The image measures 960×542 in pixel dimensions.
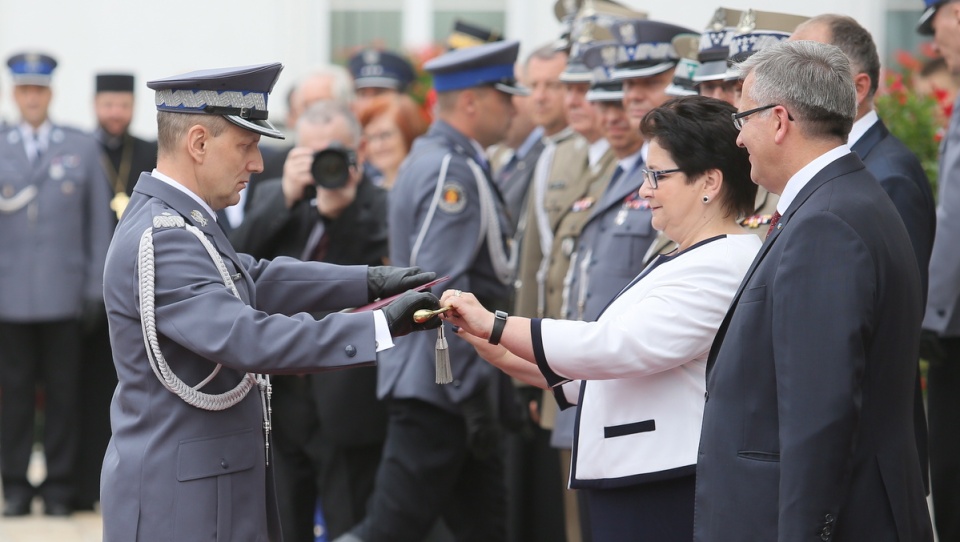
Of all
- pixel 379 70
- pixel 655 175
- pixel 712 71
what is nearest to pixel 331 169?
pixel 712 71

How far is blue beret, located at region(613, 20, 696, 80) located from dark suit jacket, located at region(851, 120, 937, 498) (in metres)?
1.22

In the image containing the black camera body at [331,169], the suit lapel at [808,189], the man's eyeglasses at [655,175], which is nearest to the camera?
the suit lapel at [808,189]

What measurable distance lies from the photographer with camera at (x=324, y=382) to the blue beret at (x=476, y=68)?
487mm

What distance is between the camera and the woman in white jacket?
324cm

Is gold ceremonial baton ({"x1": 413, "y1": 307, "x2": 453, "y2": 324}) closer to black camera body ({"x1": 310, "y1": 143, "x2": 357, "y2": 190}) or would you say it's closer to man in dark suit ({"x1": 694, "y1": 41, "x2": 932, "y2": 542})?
man in dark suit ({"x1": 694, "y1": 41, "x2": 932, "y2": 542})

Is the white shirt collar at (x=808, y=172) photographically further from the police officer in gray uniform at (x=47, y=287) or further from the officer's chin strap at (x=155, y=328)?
the police officer in gray uniform at (x=47, y=287)

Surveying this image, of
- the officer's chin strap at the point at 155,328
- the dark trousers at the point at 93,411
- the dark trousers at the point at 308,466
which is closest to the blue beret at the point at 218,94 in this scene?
the officer's chin strap at the point at 155,328

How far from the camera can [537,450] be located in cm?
616

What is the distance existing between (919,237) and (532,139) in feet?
11.9

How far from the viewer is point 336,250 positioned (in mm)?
5387

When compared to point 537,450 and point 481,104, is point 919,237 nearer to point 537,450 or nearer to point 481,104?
point 481,104

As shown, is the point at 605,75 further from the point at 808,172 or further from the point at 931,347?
the point at 808,172

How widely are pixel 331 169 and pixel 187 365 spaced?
7.20ft

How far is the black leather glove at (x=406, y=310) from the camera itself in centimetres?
318
